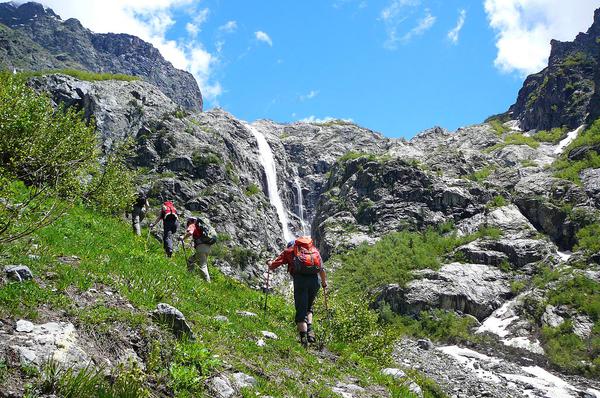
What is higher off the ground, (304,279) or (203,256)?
(203,256)

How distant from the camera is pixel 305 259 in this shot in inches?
509

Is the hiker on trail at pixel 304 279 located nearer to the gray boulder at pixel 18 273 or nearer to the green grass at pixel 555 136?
the gray boulder at pixel 18 273

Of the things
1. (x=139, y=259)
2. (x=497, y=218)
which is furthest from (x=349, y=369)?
(x=497, y=218)

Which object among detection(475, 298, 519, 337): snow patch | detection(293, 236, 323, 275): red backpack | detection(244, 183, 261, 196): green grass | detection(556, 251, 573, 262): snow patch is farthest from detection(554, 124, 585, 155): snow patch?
detection(293, 236, 323, 275): red backpack

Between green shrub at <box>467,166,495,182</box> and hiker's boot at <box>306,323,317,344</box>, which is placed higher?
green shrub at <box>467,166,495,182</box>

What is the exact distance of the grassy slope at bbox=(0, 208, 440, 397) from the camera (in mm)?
7648

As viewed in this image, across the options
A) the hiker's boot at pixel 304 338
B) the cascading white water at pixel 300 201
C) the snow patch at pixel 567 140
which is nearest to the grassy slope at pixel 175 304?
the hiker's boot at pixel 304 338

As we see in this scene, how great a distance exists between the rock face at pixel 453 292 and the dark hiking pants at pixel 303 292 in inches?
3334

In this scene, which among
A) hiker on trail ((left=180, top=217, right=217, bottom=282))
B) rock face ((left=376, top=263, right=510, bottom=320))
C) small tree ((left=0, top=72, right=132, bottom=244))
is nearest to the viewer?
small tree ((left=0, top=72, right=132, bottom=244))

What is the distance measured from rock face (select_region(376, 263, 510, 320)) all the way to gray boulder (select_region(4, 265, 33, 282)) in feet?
300

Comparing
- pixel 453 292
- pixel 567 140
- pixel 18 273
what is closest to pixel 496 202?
pixel 453 292

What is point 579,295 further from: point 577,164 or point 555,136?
point 555,136

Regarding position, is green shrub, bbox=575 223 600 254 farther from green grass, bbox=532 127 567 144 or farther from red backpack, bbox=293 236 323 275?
red backpack, bbox=293 236 323 275

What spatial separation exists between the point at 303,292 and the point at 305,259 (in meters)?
1.03
